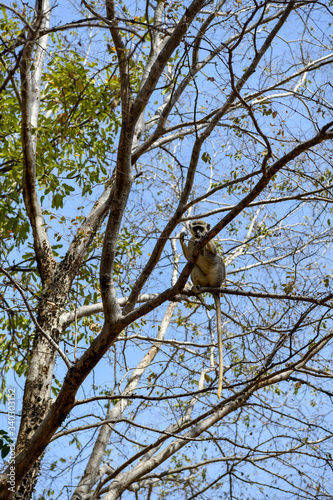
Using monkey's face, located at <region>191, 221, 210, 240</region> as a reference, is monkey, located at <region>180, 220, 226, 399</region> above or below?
below

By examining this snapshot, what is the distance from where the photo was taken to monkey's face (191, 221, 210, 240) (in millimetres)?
7621

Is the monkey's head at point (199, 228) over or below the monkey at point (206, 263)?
over

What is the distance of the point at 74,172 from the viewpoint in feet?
25.7

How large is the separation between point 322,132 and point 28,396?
15.7 feet

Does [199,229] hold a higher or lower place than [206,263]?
higher

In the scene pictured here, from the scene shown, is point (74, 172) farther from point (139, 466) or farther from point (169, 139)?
point (139, 466)

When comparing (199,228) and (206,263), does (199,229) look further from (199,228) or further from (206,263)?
(206,263)

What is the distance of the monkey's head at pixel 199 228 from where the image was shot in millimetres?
7627

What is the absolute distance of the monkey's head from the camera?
7.63 m

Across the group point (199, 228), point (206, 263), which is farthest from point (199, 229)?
point (206, 263)

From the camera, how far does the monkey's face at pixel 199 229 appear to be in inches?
300

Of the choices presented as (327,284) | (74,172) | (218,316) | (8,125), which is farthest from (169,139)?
(327,284)

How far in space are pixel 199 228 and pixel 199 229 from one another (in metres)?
0.02

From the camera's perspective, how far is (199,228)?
7.81 meters
